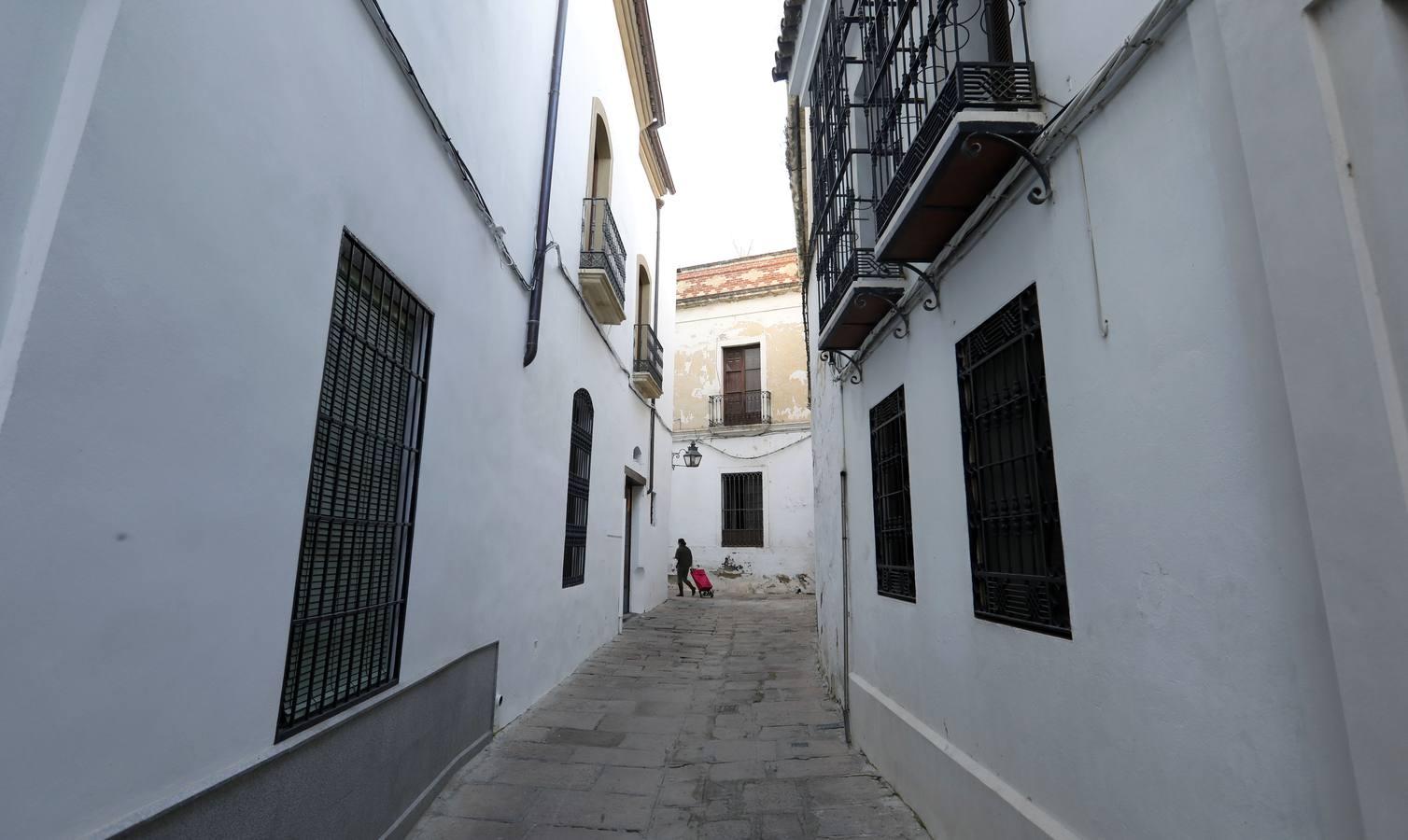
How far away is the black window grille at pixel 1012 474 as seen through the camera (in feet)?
8.72

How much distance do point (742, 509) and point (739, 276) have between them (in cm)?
628

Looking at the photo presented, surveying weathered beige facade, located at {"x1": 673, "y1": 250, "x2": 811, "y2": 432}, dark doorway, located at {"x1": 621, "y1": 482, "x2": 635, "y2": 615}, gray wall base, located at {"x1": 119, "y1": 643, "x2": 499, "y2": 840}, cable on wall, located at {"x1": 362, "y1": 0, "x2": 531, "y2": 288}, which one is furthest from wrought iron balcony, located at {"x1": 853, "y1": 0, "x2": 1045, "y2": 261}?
weathered beige facade, located at {"x1": 673, "y1": 250, "x2": 811, "y2": 432}

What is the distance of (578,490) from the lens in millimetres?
7902

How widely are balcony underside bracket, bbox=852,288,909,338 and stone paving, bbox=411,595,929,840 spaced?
107 inches

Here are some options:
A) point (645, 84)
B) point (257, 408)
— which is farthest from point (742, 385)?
point (257, 408)

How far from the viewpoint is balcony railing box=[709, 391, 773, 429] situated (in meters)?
17.8

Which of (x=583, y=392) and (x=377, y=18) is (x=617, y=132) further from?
(x=377, y=18)

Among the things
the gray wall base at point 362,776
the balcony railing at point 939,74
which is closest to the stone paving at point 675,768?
the gray wall base at point 362,776

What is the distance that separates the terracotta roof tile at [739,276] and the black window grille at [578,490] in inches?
436

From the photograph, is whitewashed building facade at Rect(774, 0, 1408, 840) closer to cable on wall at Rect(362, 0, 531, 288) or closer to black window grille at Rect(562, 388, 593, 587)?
cable on wall at Rect(362, 0, 531, 288)

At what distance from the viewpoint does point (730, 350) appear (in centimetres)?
1884

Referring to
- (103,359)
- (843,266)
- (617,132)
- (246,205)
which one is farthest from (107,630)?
(617,132)

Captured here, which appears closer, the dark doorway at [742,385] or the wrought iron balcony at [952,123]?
the wrought iron balcony at [952,123]

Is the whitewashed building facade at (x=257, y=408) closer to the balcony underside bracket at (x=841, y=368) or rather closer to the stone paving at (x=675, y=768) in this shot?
the stone paving at (x=675, y=768)
